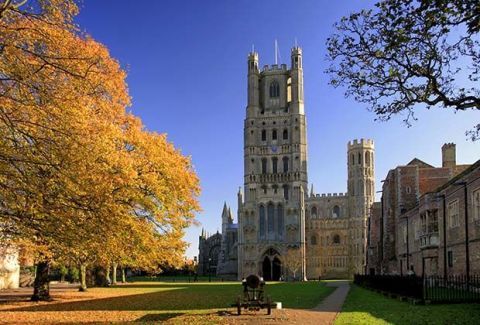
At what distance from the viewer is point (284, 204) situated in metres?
97.8

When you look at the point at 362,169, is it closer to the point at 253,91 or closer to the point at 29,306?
the point at 253,91

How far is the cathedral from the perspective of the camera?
96.1m

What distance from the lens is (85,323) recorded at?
16828 mm

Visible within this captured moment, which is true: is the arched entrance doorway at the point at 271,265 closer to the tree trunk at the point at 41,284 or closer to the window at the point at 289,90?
the window at the point at 289,90

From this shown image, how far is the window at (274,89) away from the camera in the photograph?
108312 mm

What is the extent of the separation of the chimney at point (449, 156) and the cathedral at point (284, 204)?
47.6 metres

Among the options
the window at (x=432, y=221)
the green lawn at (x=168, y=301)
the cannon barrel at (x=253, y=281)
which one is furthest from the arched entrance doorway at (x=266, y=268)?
the cannon barrel at (x=253, y=281)

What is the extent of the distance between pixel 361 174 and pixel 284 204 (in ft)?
92.7

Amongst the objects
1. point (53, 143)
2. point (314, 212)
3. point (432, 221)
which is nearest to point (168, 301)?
point (53, 143)

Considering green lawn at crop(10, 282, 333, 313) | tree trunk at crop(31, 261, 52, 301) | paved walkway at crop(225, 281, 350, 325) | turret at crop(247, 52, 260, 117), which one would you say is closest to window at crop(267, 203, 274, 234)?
turret at crop(247, 52, 260, 117)

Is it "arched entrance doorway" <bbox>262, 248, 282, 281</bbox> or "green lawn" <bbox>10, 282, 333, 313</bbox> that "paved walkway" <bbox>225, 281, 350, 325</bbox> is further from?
"arched entrance doorway" <bbox>262, 248, 282, 281</bbox>

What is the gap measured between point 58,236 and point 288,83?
9820 cm

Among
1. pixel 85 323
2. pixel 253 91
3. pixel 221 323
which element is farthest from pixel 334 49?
pixel 253 91

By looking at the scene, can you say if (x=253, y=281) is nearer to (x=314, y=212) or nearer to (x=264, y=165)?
(x=264, y=165)
